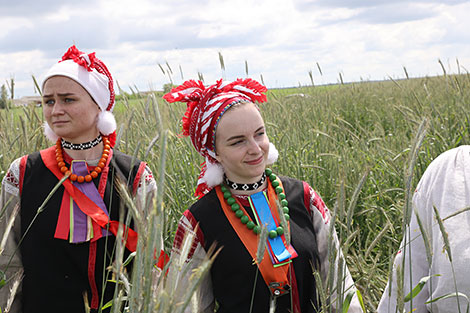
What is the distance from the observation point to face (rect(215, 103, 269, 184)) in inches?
79.0

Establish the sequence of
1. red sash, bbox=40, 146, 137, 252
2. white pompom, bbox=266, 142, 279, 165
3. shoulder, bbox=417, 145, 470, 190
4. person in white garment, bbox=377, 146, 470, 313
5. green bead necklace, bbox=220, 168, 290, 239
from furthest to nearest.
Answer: red sash, bbox=40, 146, 137, 252
white pompom, bbox=266, 142, 279, 165
green bead necklace, bbox=220, 168, 290, 239
shoulder, bbox=417, 145, 470, 190
person in white garment, bbox=377, 146, 470, 313

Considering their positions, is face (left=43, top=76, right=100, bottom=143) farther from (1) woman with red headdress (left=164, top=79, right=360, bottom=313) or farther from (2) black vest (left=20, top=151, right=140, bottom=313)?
(1) woman with red headdress (left=164, top=79, right=360, bottom=313)

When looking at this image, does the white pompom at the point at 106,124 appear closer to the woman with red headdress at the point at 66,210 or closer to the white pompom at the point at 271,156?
the woman with red headdress at the point at 66,210

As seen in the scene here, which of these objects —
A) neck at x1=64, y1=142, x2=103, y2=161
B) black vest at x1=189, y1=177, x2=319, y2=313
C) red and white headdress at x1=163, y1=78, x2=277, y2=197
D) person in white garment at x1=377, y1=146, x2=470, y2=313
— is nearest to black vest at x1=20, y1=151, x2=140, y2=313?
neck at x1=64, y1=142, x2=103, y2=161

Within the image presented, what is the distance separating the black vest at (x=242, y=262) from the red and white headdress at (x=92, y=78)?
668 mm

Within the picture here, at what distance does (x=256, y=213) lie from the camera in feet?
6.82

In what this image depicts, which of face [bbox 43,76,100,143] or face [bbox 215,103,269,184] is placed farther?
face [bbox 43,76,100,143]

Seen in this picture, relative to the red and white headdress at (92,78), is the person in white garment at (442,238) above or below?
below

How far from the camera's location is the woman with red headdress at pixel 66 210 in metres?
2.33

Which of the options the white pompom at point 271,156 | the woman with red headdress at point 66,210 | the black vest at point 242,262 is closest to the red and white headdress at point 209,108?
the white pompom at point 271,156

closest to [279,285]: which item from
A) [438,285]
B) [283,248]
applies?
Answer: [283,248]

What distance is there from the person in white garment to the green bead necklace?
18.3 inches

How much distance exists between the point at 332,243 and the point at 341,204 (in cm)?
7

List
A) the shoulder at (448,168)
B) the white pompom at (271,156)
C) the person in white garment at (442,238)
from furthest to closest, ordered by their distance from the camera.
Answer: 1. the white pompom at (271,156)
2. the shoulder at (448,168)
3. the person in white garment at (442,238)
